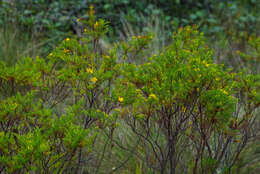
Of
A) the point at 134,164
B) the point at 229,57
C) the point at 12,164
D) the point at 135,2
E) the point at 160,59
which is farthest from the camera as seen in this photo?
the point at 135,2

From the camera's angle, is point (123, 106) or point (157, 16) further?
point (157, 16)

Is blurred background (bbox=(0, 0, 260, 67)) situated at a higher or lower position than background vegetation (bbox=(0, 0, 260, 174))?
higher

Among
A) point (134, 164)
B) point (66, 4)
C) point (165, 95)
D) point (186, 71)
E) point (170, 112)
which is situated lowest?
point (134, 164)

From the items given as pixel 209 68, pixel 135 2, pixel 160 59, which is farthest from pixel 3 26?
pixel 209 68

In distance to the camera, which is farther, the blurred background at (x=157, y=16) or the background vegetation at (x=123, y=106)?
the blurred background at (x=157, y=16)

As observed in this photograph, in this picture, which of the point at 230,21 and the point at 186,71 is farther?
the point at 230,21

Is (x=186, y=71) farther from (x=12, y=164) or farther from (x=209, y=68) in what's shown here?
(x=12, y=164)

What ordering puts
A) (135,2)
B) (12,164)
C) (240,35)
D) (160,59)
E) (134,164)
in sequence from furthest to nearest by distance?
(135,2) → (240,35) → (134,164) → (160,59) → (12,164)

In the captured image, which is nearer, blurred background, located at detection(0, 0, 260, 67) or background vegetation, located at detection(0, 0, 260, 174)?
background vegetation, located at detection(0, 0, 260, 174)

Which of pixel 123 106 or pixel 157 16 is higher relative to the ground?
pixel 157 16

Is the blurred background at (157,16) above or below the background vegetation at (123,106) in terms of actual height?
above

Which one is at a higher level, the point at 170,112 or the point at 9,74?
the point at 9,74

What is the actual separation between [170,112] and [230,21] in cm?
490

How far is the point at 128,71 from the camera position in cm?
200
